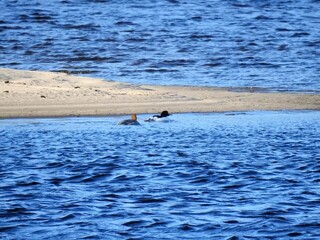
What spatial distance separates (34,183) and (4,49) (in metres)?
20.2

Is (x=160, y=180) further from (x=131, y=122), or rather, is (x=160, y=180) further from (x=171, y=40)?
(x=171, y=40)

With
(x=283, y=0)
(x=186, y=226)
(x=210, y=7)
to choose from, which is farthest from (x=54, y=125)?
(x=283, y=0)

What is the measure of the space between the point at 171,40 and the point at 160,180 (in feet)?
71.5

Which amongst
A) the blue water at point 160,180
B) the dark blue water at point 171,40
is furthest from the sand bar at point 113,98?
the dark blue water at point 171,40

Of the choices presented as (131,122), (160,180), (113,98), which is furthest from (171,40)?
(160,180)

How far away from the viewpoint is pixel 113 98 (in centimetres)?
1730

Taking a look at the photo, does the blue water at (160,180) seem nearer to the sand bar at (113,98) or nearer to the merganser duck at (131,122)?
the merganser duck at (131,122)

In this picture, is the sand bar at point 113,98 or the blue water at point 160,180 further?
the sand bar at point 113,98

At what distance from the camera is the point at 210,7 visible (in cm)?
3869

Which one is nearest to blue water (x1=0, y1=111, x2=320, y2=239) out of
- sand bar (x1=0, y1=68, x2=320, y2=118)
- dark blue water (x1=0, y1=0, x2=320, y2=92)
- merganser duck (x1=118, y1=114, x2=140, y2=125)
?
merganser duck (x1=118, y1=114, x2=140, y2=125)

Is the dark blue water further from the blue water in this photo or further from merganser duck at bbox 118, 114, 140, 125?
the blue water

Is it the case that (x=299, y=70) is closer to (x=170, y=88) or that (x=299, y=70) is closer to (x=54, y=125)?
(x=170, y=88)

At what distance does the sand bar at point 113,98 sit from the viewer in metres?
16.0

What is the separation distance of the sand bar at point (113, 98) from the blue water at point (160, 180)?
1.59 meters
